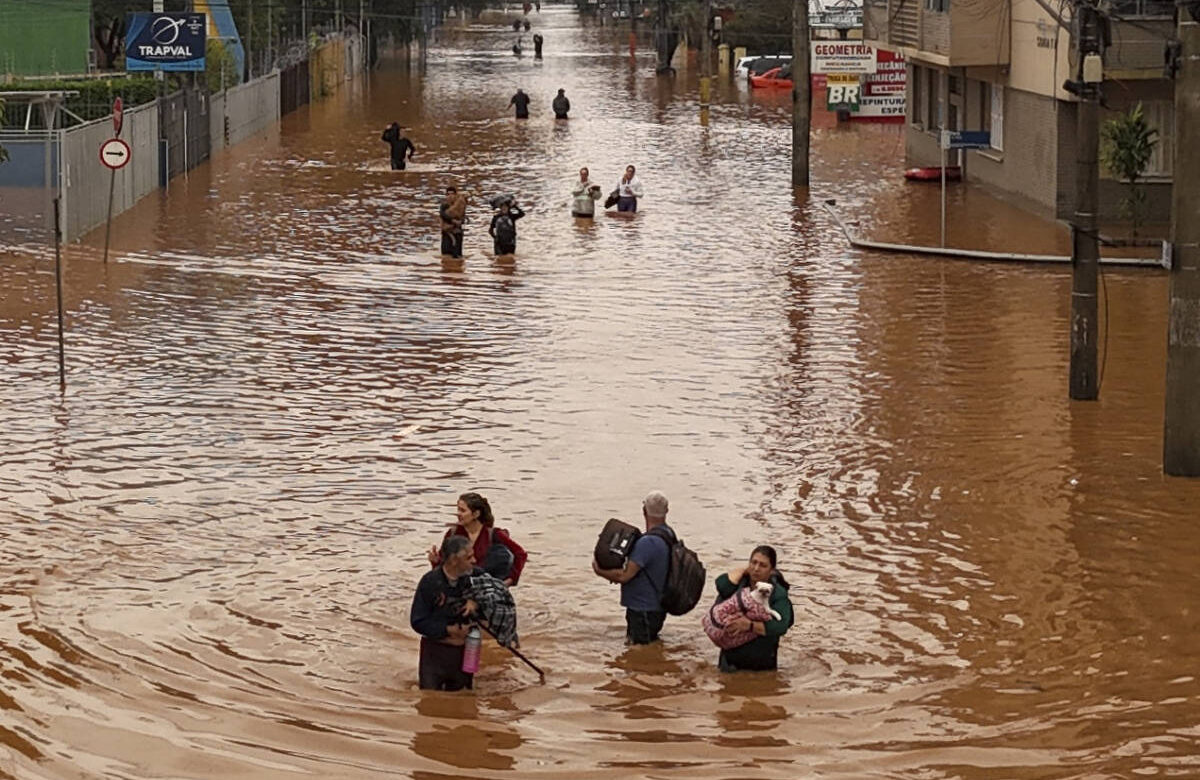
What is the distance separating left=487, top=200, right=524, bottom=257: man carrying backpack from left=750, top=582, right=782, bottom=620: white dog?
20885mm

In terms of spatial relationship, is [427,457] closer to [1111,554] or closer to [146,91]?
[1111,554]

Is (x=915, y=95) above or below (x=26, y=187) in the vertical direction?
above

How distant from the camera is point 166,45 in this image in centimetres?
4466

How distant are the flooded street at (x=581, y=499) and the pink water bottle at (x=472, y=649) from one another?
223 mm

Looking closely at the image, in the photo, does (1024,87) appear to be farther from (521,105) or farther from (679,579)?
(679,579)

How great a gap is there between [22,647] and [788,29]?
8923cm

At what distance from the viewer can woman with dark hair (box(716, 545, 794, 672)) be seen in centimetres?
1241

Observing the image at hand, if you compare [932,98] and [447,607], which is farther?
[932,98]

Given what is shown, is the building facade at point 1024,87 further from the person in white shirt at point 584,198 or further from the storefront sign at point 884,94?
the person in white shirt at point 584,198

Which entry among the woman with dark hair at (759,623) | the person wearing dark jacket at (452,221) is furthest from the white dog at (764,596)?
the person wearing dark jacket at (452,221)

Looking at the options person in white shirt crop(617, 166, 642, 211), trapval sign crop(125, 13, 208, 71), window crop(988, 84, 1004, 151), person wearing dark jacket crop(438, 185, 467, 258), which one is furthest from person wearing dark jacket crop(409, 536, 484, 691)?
trapval sign crop(125, 13, 208, 71)

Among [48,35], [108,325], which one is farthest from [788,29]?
[108,325]

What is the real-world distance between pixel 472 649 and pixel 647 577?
1.51m

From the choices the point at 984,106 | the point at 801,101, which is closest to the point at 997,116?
the point at 984,106
